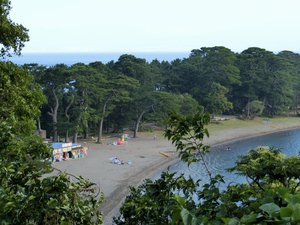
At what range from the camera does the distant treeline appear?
29.5 meters

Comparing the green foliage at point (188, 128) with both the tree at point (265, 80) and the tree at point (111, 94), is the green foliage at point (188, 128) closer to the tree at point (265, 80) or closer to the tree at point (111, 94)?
the tree at point (111, 94)

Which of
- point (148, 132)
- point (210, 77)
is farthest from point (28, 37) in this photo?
point (210, 77)

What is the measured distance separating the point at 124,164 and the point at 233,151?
422 inches

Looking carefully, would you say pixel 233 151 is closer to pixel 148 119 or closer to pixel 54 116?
pixel 148 119

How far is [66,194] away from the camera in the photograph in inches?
121

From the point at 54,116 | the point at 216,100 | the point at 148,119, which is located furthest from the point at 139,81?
the point at 54,116

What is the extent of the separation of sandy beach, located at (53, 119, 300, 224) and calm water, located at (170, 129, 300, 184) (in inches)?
44.9

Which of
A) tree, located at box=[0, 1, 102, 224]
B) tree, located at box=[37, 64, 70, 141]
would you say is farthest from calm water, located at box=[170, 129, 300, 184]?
tree, located at box=[0, 1, 102, 224]

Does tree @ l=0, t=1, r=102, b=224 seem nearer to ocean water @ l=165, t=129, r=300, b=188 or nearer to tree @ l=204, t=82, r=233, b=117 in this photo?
ocean water @ l=165, t=129, r=300, b=188

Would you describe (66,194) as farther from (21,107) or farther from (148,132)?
(148,132)

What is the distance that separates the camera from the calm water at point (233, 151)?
25.2 m

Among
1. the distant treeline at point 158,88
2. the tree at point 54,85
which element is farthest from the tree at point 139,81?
the tree at point 54,85

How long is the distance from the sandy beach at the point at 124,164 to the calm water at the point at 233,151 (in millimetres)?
1140

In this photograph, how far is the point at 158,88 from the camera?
1737 inches
